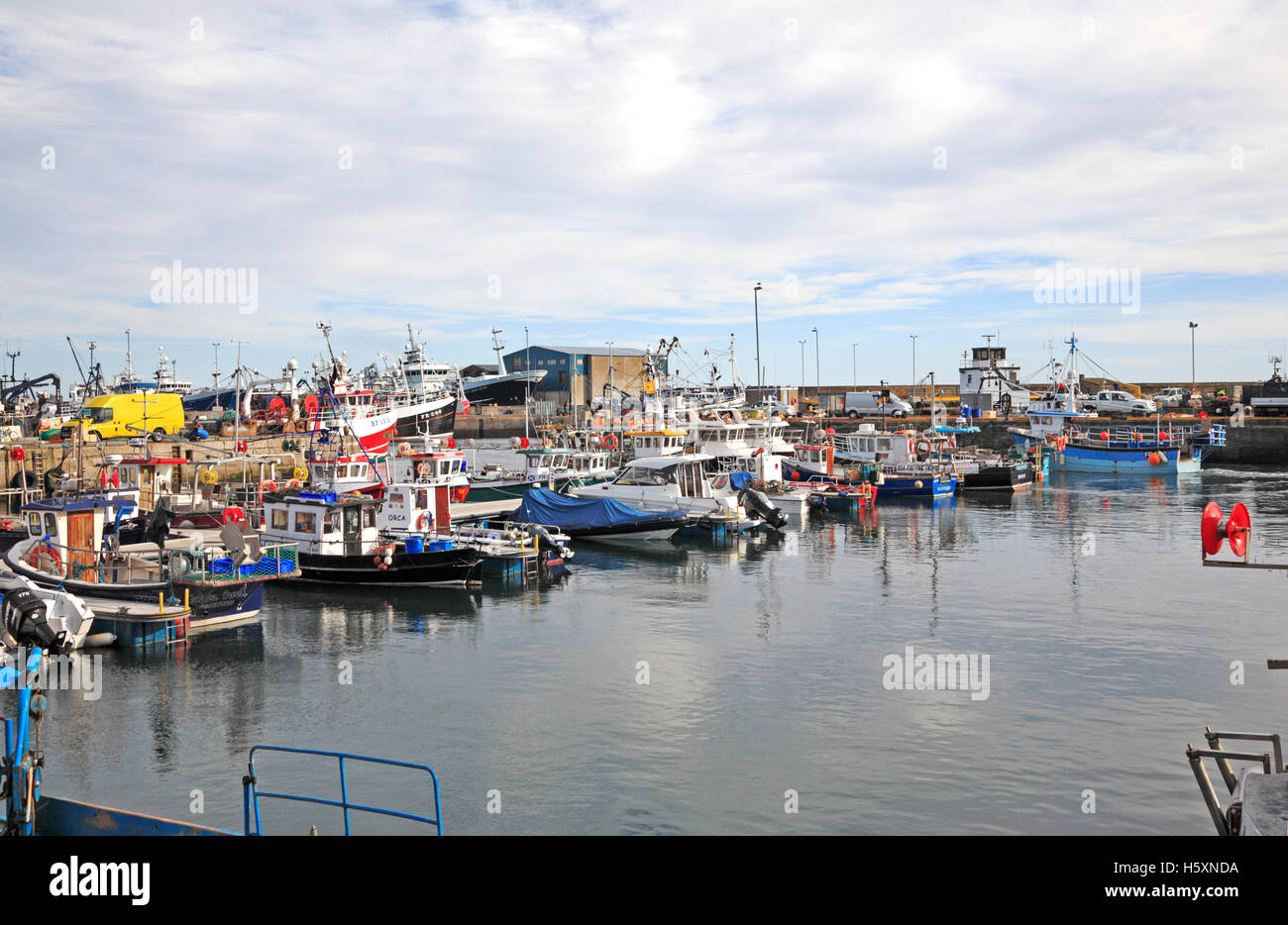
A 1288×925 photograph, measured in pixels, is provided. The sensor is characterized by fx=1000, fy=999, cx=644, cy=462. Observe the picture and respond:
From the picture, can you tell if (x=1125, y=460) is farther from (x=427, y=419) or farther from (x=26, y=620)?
(x=26, y=620)

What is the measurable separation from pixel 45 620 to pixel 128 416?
4179 cm

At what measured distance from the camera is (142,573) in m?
26.0

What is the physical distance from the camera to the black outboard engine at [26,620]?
19906 millimetres

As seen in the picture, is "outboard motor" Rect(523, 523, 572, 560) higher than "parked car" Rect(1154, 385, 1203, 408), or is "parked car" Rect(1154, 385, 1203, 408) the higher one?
"parked car" Rect(1154, 385, 1203, 408)

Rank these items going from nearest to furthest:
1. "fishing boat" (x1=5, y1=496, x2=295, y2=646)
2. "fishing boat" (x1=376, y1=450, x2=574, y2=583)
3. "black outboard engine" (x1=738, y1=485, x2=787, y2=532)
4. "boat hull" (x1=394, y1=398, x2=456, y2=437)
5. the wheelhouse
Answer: "fishing boat" (x1=5, y1=496, x2=295, y2=646) < the wheelhouse < "fishing boat" (x1=376, y1=450, x2=574, y2=583) < "black outboard engine" (x1=738, y1=485, x2=787, y2=532) < "boat hull" (x1=394, y1=398, x2=456, y2=437)

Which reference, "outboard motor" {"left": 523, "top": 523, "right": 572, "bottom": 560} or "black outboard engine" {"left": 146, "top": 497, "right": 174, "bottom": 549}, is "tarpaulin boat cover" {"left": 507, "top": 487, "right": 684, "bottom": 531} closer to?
"outboard motor" {"left": 523, "top": 523, "right": 572, "bottom": 560}

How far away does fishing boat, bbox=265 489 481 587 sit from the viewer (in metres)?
31.5

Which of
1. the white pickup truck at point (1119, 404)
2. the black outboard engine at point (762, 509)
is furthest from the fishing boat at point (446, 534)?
the white pickup truck at point (1119, 404)

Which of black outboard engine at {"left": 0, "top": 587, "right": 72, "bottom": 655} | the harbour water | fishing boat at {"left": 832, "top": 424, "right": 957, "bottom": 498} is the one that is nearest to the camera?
the harbour water

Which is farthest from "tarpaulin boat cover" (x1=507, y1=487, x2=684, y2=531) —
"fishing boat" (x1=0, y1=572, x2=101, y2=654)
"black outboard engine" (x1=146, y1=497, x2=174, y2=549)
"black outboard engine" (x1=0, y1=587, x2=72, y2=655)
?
"black outboard engine" (x1=0, y1=587, x2=72, y2=655)

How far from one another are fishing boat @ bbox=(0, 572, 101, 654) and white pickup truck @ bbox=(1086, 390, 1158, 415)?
3542 inches

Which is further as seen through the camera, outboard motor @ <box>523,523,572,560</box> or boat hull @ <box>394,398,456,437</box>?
boat hull @ <box>394,398,456,437</box>

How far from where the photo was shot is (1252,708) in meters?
18.9

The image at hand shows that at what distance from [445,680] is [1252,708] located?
633 inches
